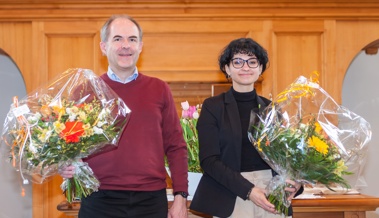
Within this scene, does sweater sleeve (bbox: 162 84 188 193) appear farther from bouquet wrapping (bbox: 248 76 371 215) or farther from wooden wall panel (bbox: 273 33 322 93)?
wooden wall panel (bbox: 273 33 322 93)

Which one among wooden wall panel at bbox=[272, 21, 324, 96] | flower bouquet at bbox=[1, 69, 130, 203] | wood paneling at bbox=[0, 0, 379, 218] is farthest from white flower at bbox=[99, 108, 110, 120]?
wooden wall panel at bbox=[272, 21, 324, 96]

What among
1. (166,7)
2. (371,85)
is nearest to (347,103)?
(371,85)

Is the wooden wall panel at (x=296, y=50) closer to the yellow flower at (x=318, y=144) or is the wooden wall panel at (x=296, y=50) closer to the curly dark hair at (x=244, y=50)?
the curly dark hair at (x=244, y=50)

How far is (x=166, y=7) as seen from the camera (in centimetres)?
455

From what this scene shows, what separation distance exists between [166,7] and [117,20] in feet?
6.07

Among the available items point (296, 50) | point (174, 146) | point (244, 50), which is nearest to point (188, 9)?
point (296, 50)

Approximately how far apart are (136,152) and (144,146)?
4cm

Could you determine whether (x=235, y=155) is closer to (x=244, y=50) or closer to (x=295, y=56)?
(x=244, y=50)

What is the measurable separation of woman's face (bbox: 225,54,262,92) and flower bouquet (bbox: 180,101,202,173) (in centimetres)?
45

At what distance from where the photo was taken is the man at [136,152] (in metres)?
2.56

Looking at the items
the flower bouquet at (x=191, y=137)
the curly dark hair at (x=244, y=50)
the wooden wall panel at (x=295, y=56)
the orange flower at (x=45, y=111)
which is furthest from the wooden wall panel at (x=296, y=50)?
the orange flower at (x=45, y=111)

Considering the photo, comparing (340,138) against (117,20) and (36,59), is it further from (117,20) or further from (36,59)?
(36,59)

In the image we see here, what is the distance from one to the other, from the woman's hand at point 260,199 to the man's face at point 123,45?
69 centimetres

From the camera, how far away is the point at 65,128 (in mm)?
2379
